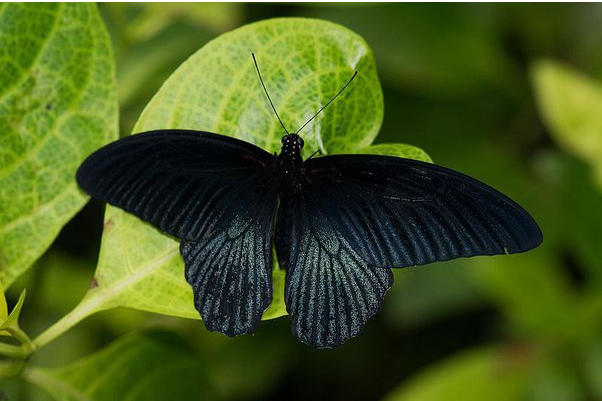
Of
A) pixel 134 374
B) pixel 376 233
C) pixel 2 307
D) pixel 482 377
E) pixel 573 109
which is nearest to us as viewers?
A: pixel 2 307

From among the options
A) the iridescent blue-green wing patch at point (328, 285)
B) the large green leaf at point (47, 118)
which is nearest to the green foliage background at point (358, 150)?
the large green leaf at point (47, 118)

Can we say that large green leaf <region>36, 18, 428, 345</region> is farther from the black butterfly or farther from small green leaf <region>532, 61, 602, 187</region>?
small green leaf <region>532, 61, 602, 187</region>

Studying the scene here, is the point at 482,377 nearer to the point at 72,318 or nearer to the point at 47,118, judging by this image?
the point at 72,318

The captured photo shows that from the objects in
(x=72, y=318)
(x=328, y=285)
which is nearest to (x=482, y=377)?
(x=328, y=285)

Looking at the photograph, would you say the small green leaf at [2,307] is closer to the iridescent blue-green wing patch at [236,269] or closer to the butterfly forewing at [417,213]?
the iridescent blue-green wing patch at [236,269]

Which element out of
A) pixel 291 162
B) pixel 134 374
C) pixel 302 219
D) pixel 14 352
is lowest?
pixel 134 374

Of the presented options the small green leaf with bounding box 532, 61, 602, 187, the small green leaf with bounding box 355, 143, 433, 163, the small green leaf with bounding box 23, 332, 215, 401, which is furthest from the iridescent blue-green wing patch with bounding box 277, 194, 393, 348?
the small green leaf with bounding box 532, 61, 602, 187
